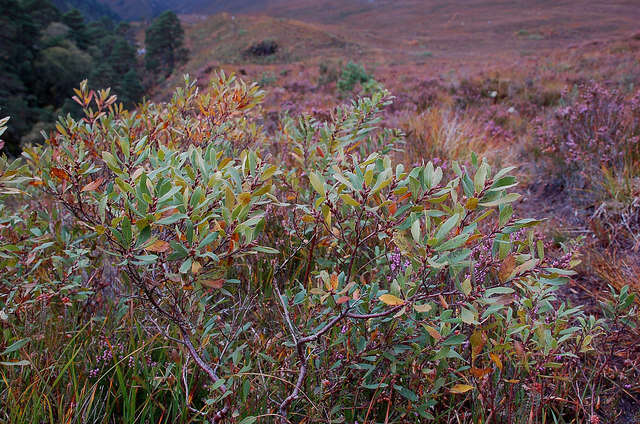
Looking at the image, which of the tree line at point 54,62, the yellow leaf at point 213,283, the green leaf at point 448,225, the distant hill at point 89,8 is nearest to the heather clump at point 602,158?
the green leaf at point 448,225

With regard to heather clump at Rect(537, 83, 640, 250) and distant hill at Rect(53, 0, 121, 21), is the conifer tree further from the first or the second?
distant hill at Rect(53, 0, 121, 21)

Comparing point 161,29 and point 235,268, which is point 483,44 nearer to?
point 161,29

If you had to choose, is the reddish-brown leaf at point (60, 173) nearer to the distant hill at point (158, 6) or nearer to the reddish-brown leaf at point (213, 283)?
the reddish-brown leaf at point (213, 283)

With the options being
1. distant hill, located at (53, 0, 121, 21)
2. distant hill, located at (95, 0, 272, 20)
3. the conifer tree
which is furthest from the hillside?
distant hill, located at (95, 0, 272, 20)

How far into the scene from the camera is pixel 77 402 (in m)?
1.21

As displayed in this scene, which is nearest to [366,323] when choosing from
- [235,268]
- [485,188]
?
[485,188]

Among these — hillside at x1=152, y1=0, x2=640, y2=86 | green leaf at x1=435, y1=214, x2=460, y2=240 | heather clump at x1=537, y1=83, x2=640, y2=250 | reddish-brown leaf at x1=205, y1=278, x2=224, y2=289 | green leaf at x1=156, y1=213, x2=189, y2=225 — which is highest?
hillside at x1=152, y1=0, x2=640, y2=86

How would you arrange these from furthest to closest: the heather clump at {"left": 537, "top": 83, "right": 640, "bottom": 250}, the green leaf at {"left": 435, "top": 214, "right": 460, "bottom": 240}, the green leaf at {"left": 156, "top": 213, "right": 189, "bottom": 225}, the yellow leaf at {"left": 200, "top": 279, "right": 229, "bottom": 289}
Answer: the heather clump at {"left": 537, "top": 83, "right": 640, "bottom": 250} → the yellow leaf at {"left": 200, "top": 279, "right": 229, "bottom": 289} → the green leaf at {"left": 156, "top": 213, "right": 189, "bottom": 225} → the green leaf at {"left": 435, "top": 214, "right": 460, "bottom": 240}

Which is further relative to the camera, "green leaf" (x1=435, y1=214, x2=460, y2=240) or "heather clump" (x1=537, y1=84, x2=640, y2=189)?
"heather clump" (x1=537, y1=84, x2=640, y2=189)

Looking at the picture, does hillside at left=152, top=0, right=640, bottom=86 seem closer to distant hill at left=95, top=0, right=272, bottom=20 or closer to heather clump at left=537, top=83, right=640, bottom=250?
heather clump at left=537, top=83, right=640, bottom=250

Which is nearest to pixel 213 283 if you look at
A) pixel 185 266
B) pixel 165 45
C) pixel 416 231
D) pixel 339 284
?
pixel 185 266

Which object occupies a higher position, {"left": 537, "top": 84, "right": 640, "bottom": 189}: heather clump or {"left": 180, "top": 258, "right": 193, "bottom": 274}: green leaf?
{"left": 180, "top": 258, "right": 193, "bottom": 274}: green leaf

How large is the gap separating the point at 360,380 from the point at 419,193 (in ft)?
2.28

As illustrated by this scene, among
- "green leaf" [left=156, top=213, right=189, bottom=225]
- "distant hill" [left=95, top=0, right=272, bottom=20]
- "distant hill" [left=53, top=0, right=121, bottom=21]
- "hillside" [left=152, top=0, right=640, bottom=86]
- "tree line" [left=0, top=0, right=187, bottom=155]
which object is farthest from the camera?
"distant hill" [left=95, top=0, right=272, bottom=20]
